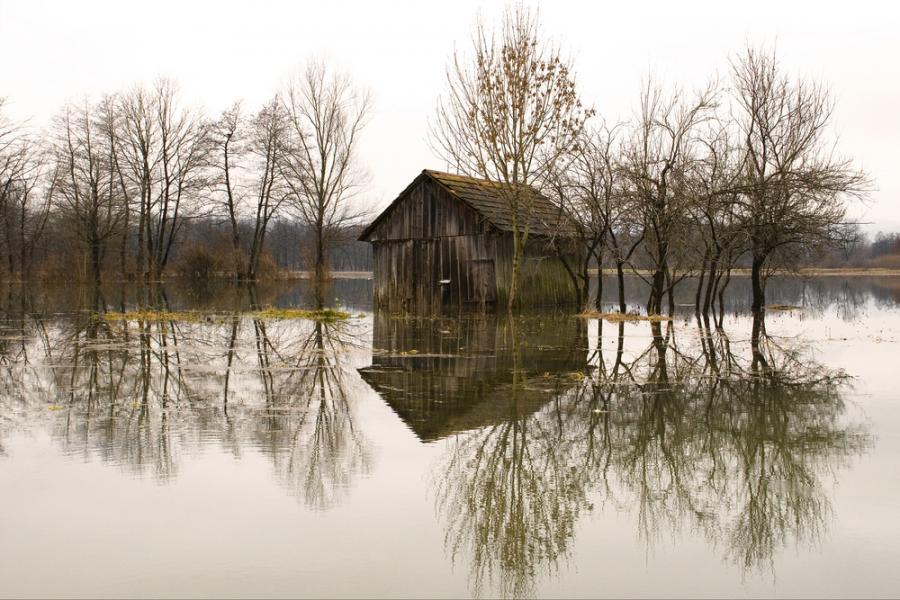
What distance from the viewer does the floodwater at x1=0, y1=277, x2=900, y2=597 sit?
4406 mm

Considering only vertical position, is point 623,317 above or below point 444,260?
below

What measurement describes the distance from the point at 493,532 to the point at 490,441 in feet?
7.91

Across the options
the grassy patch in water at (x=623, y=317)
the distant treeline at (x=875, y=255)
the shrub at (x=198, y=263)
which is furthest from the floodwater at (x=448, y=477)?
the distant treeline at (x=875, y=255)

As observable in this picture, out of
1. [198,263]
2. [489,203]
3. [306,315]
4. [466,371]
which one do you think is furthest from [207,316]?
[198,263]

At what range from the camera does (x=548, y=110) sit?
80.4 feet

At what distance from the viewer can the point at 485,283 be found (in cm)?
2675

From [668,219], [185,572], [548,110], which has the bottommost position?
[185,572]

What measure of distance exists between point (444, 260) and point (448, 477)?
852 inches

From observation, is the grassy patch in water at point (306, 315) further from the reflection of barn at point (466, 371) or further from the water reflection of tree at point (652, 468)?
the water reflection of tree at point (652, 468)

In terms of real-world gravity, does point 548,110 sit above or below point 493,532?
above

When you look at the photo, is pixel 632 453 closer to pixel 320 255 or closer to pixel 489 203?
pixel 489 203

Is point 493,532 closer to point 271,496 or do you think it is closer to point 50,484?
point 271,496

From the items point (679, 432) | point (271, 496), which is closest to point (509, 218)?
point (679, 432)

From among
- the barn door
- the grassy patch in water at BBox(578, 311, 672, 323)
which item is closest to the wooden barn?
the barn door
